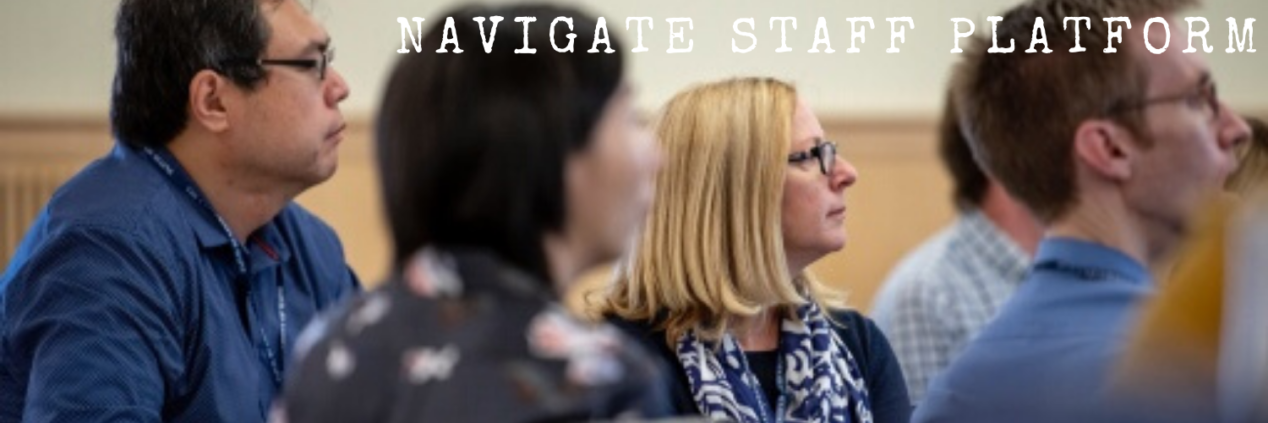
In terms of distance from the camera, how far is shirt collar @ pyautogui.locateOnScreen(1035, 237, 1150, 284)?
6.73 feet

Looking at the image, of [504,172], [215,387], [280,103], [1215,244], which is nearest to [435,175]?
[504,172]

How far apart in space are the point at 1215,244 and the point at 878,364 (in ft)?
4.70

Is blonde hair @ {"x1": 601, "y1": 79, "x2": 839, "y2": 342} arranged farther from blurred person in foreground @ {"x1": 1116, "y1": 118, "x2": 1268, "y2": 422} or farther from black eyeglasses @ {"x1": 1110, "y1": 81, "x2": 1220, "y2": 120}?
blurred person in foreground @ {"x1": 1116, "y1": 118, "x2": 1268, "y2": 422}

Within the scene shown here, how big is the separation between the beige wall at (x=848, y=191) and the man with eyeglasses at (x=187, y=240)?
239cm

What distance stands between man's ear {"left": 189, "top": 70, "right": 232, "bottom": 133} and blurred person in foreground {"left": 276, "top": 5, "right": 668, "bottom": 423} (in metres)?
1.36

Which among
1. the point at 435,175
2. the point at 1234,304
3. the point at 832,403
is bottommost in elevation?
the point at 832,403

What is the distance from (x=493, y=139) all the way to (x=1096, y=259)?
2.52 feet

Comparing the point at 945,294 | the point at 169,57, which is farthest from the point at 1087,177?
the point at 945,294

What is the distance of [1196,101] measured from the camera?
212 cm

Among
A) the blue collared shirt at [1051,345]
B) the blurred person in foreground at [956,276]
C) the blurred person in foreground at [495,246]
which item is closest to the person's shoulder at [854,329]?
the blurred person in foreground at [956,276]

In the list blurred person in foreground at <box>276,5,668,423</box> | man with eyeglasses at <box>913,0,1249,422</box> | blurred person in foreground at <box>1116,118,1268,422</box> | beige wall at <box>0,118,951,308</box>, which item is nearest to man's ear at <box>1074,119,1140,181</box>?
man with eyeglasses at <box>913,0,1249,422</box>

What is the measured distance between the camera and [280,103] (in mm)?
2916

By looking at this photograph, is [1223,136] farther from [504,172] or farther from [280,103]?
[280,103]

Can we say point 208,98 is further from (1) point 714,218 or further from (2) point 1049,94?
(2) point 1049,94
